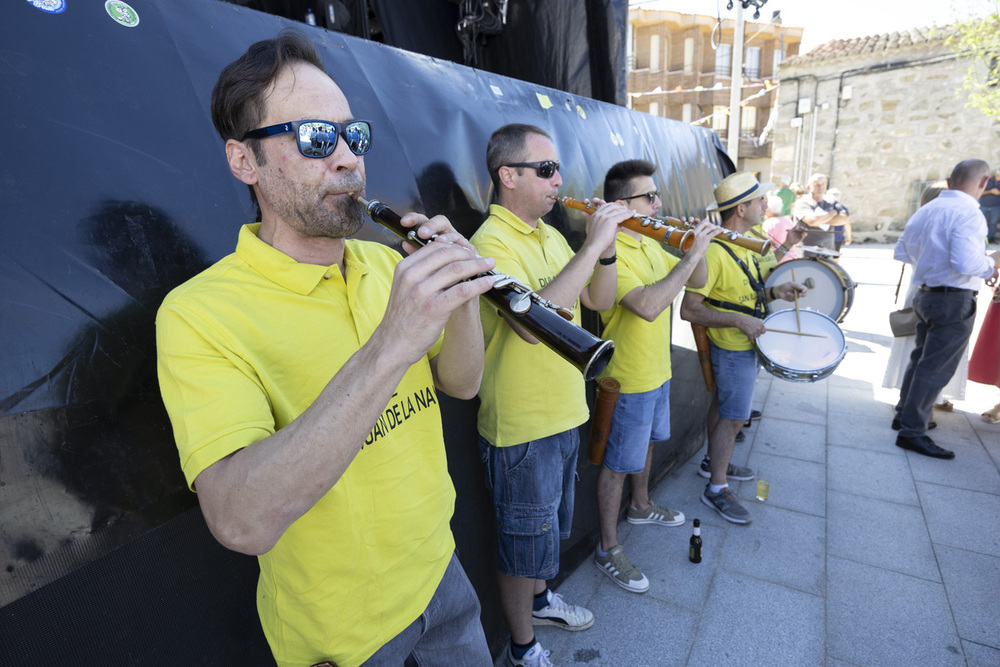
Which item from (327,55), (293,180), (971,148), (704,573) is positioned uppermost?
(327,55)

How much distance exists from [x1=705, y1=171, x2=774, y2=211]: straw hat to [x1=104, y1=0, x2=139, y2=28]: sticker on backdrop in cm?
339

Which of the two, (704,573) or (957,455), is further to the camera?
(957,455)

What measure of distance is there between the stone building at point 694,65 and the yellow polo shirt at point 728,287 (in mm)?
27115

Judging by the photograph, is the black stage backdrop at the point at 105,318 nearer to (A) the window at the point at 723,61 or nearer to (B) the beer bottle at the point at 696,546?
(B) the beer bottle at the point at 696,546

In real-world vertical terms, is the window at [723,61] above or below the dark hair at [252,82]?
above

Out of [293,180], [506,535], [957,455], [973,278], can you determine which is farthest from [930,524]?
[293,180]

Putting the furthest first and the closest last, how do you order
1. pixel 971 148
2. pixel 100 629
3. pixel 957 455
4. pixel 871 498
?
pixel 971 148 < pixel 957 455 < pixel 871 498 < pixel 100 629

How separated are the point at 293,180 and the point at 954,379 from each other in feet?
19.4

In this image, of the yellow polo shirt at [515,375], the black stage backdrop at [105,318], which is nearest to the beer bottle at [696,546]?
the yellow polo shirt at [515,375]

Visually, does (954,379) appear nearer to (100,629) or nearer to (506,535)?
(506,535)

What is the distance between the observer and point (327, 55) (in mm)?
1904

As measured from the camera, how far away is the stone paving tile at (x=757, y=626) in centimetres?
242

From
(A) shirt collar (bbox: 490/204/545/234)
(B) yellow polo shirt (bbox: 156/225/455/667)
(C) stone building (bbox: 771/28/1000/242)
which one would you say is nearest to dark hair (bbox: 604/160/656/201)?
(A) shirt collar (bbox: 490/204/545/234)

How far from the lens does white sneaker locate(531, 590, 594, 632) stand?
8.64 ft
